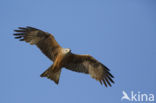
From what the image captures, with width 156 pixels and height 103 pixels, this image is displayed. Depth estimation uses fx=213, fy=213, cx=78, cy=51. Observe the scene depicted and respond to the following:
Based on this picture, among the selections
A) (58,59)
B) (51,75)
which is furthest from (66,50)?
(51,75)

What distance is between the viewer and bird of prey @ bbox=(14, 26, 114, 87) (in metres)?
8.16

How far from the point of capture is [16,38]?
8.38 metres

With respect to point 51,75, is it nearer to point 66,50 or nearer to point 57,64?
point 57,64

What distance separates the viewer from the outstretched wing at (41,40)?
845cm

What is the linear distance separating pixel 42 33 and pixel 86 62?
2124mm

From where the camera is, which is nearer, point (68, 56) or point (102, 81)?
point (68, 56)

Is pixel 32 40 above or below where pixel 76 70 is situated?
above

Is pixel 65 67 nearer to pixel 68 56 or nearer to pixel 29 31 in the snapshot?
pixel 68 56

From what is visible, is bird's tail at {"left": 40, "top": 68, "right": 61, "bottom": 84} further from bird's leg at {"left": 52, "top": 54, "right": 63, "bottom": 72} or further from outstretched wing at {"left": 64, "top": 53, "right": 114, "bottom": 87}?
outstretched wing at {"left": 64, "top": 53, "right": 114, "bottom": 87}

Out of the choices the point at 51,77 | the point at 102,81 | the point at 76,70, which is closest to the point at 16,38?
the point at 51,77

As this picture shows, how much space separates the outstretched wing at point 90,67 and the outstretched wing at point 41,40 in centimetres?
72

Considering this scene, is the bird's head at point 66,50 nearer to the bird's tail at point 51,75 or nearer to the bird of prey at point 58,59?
the bird of prey at point 58,59

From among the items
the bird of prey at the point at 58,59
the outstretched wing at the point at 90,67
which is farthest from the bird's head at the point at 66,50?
the outstretched wing at the point at 90,67

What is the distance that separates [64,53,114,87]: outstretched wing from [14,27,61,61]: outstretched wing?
28.2 inches
